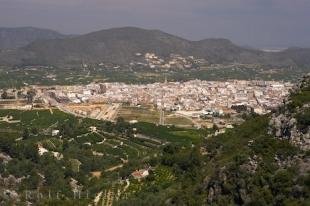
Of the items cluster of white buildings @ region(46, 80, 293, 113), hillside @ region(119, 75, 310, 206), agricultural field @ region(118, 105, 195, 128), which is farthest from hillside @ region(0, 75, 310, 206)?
cluster of white buildings @ region(46, 80, 293, 113)

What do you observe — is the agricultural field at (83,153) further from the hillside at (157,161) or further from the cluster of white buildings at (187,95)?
the cluster of white buildings at (187,95)

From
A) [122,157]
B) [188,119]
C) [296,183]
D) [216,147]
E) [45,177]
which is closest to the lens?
[296,183]

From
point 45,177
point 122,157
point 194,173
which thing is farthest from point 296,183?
point 122,157

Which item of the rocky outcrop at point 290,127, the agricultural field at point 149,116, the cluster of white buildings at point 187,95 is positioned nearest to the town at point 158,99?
the cluster of white buildings at point 187,95

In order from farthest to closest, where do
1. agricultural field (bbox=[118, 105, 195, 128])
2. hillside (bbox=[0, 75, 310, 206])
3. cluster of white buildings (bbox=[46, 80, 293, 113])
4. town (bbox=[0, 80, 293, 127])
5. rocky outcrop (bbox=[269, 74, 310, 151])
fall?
cluster of white buildings (bbox=[46, 80, 293, 113]) → town (bbox=[0, 80, 293, 127]) → agricultural field (bbox=[118, 105, 195, 128]) → rocky outcrop (bbox=[269, 74, 310, 151]) → hillside (bbox=[0, 75, 310, 206])

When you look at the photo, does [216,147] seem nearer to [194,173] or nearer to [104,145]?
[194,173]

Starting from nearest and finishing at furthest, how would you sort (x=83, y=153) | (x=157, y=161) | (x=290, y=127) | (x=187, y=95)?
(x=290, y=127), (x=157, y=161), (x=83, y=153), (x=187, y=95)

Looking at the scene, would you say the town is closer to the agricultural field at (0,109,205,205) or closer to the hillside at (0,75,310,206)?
the agricultural field at (0,109,205,205)

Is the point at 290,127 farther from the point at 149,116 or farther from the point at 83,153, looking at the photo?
the point at 149,116

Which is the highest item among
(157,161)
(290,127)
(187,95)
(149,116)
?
(290,127)

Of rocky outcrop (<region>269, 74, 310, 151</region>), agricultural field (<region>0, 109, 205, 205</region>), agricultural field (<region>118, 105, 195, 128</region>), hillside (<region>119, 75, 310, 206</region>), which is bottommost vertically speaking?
agricultural field (<region>118, 105, 195, 128</region>)

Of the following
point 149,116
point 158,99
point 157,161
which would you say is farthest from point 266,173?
point 158,99
